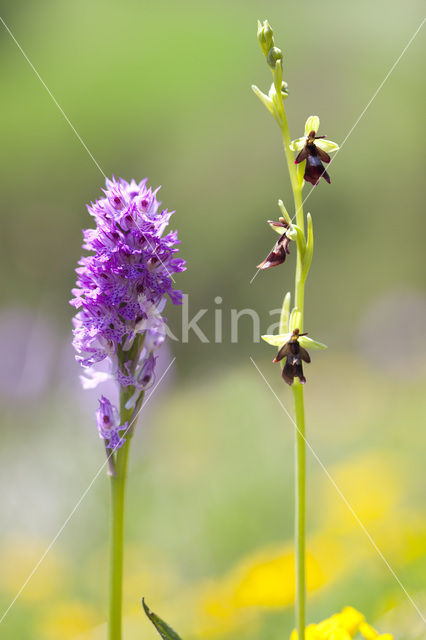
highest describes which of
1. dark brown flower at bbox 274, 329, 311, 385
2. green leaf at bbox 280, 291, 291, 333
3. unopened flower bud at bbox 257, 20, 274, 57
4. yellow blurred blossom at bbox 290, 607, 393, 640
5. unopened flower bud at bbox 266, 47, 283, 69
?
unopened flower bud at bbox 257, 20, 274, 57

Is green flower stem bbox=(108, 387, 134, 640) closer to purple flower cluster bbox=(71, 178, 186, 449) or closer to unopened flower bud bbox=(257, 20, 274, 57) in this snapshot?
purple flower cluster bbox=(71, 178, 186, 449)

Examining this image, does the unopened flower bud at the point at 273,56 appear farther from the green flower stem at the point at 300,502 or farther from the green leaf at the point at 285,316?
the green leaf at the point at 285,316

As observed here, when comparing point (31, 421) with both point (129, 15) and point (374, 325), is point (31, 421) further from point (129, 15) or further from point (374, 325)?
point (129, 15)

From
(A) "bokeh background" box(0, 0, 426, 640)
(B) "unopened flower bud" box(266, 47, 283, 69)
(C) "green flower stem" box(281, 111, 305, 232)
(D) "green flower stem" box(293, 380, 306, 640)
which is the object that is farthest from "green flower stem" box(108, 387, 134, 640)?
(A) "bokeh background" box(0, 0, 426, 640)

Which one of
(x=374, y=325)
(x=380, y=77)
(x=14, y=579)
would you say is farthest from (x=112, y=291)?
(x=380, y=77)

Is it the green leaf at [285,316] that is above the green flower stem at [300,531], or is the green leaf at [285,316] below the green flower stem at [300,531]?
above

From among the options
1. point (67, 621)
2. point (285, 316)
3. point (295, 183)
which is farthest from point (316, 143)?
point (67, 621)

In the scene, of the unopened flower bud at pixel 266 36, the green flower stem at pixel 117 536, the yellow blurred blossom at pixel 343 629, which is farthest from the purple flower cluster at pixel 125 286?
the yellow blurred blossom at pixel 343 629
